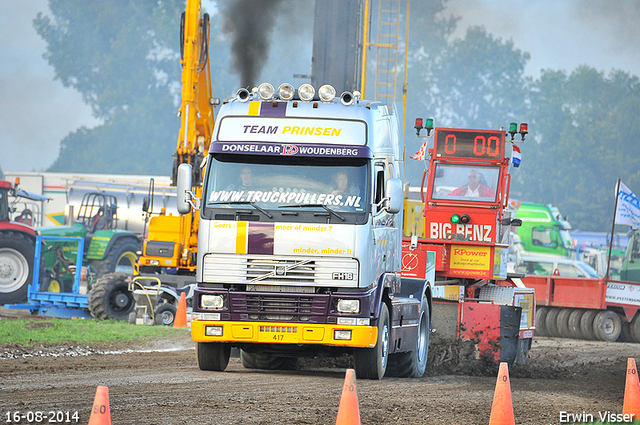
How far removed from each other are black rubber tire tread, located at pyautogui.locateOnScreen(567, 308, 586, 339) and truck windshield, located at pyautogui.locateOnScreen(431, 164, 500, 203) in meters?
7.10

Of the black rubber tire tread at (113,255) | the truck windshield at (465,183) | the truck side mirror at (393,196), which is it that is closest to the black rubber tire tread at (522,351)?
the truck windshield at (465,183)

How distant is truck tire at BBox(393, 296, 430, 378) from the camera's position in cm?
1210

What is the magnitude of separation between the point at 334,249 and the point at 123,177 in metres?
30.8

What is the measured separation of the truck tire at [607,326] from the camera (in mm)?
21328

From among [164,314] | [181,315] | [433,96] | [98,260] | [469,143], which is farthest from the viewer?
[433,96]

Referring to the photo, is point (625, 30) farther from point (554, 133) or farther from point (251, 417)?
point (251, 417)

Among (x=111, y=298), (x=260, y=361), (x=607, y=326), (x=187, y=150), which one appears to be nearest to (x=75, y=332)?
(x=111, y=298)

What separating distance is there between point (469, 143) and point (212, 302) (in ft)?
25.5

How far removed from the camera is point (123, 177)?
39.3m

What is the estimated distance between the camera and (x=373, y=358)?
10.5 meters

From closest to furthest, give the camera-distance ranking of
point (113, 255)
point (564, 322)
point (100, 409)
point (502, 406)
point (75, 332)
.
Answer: point (100, 409), point (502, 406), point (75, 332), point (564, 322), point (113, 255)

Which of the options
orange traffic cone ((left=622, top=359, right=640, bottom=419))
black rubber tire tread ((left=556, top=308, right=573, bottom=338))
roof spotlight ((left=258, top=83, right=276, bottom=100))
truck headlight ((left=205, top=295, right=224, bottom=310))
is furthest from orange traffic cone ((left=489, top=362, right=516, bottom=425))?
black rubber tire tread ((left=556, top=308, right=573, bottom=338))

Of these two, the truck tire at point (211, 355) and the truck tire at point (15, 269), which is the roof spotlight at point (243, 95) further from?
the truck tire at point (15, 269)

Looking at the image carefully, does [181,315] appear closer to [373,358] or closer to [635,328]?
[373,358]
